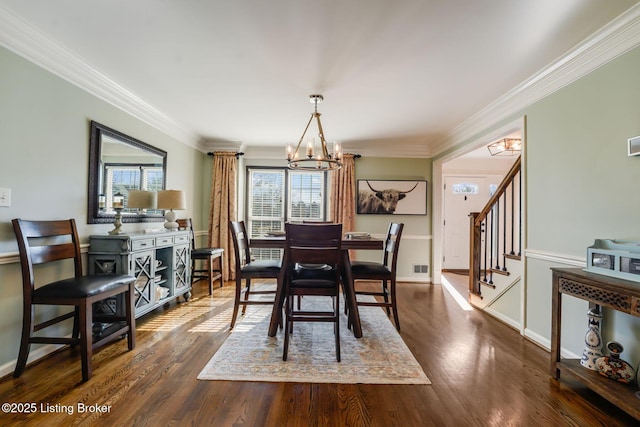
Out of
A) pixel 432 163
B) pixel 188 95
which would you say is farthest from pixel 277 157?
pixel 432 163

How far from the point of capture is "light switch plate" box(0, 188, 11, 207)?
5.99 feet

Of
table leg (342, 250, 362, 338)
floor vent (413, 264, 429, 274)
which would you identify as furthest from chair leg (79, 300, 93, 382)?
floor vent (413, 264, 429, 274)

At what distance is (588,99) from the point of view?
2.06 metres

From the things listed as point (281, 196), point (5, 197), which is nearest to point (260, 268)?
point (5, 197)

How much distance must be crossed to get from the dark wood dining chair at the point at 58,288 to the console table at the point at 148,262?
0.84ft

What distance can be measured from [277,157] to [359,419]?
4.30 m

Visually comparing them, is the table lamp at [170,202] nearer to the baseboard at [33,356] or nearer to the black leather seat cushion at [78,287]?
the black leather seat cushion at [78,287]

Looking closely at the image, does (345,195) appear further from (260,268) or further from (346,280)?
(260,268)

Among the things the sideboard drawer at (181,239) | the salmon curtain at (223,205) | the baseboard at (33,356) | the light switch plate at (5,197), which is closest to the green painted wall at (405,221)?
the salmon curtain at (223,205)

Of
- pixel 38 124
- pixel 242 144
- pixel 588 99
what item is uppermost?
pixel 242 144

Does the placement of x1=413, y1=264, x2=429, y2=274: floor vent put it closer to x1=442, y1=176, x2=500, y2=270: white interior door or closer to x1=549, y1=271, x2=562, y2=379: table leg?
x1=442, y1=176, x2=500, y2=270: white interior door

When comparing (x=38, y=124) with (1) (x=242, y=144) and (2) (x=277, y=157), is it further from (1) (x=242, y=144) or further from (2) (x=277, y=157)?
(2) (x=277, y=157)

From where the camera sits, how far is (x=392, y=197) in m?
4.92

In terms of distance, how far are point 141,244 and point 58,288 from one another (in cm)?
82
